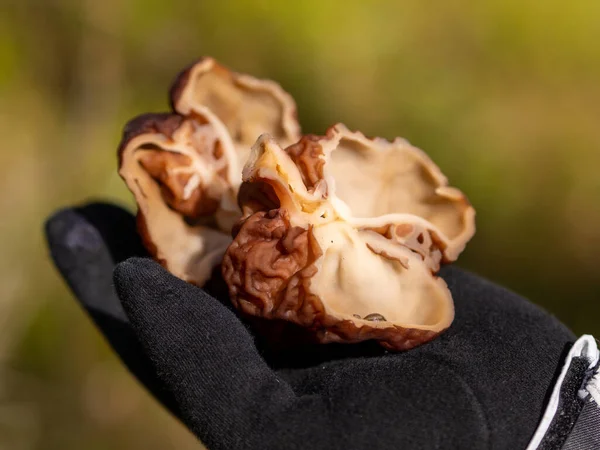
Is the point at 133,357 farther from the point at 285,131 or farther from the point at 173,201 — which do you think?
the point at 285,131

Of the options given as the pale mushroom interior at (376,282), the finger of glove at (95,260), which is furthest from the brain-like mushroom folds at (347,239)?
the finger of glove at (95,260)

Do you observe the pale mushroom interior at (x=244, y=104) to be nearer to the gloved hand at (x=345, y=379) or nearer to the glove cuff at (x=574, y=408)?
the gloved hand at (x=345, y=379)

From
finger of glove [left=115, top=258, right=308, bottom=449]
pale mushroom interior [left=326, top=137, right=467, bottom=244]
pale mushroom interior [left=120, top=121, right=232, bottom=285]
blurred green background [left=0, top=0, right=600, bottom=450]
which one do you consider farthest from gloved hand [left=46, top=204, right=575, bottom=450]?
blurred green background [left=0, top=0, right=600, bottom=450]

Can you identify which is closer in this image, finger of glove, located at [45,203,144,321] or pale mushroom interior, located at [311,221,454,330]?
pale mushroom interior, located at [311,221,454,330]

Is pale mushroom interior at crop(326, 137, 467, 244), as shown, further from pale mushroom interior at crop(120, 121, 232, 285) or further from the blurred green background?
the blurred green background

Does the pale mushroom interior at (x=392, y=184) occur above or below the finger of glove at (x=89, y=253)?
above

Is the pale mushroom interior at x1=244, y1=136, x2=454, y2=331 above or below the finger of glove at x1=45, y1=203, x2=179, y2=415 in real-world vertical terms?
above

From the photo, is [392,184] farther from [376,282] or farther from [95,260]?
[95,260]
